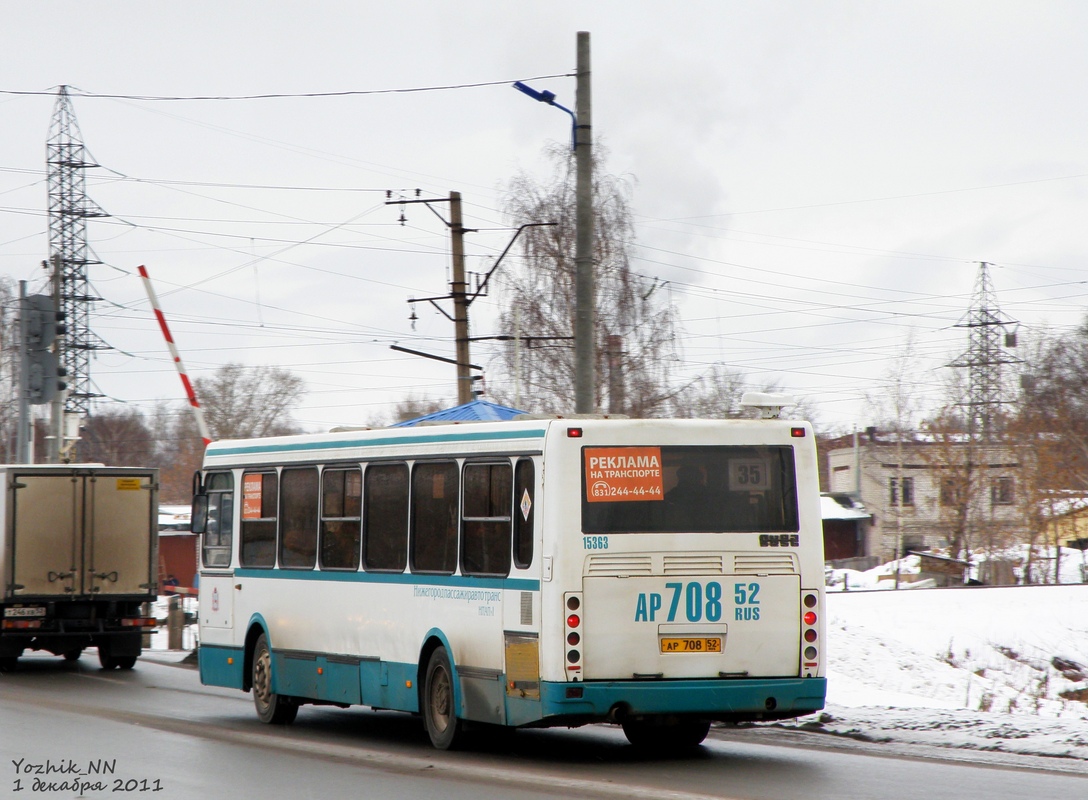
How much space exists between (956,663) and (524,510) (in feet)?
66.9

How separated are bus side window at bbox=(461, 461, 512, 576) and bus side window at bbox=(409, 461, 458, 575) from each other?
0.65 ft

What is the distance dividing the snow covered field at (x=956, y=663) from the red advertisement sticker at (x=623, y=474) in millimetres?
3208

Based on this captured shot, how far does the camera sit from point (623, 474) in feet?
36.8

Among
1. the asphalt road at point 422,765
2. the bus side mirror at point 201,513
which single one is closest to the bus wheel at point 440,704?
the asphalt road at point 422,765

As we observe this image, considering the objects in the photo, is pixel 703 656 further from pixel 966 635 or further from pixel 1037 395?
pixel 1037 395

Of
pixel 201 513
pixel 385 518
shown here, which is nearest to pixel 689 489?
pixel 385 518

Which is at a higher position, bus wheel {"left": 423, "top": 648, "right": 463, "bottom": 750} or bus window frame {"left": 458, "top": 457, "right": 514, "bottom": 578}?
bus window frame {"left": 458, "top": 457, "right": 514, "bottom": 578}

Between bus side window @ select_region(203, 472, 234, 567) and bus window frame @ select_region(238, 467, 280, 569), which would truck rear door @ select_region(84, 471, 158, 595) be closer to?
bus side window @ select_region(203, 472, 234, 567)

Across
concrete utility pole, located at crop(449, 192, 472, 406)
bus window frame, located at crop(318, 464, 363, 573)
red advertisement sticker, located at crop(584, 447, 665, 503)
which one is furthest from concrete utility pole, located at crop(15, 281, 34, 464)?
red advertisement sticker, located at crop(584, 447, 665, 503)

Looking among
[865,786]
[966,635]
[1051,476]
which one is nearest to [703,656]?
[865,786]

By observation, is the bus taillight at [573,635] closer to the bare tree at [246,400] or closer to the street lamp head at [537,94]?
the street lamp head at [537,94]

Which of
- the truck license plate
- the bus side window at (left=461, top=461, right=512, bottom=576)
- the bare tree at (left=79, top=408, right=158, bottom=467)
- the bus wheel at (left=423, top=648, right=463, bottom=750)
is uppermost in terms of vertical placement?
the bare tree at (left=79, top=408, right=158, bottom=467)

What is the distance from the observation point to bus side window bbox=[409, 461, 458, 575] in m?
12.3

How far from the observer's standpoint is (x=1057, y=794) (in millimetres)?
9047
